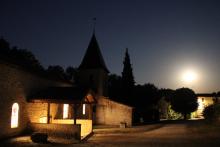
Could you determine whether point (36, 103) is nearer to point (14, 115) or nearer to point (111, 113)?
point (14, 115)

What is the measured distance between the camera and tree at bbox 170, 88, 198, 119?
57938mm

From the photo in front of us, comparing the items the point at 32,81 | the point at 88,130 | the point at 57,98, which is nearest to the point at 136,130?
the point at 88,130

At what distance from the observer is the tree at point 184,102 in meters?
Answer: 57.9

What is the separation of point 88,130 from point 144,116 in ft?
79.3

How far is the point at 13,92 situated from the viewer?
1850cm

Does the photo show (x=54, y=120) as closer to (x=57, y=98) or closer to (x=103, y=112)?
(x=57, y=98)

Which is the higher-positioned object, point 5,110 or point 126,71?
point 126,71

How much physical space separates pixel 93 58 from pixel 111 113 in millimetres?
9899

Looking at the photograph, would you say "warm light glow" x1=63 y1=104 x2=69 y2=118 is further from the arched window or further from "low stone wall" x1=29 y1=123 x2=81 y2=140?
the arched window

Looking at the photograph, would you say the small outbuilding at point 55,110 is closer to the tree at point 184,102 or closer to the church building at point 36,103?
the church building at point 36,103

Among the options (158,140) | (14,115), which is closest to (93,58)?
(14,115)

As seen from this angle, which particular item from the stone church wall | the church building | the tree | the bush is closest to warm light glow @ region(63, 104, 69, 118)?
the church building

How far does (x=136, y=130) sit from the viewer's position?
2642cm

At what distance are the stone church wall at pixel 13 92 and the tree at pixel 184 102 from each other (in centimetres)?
4225
